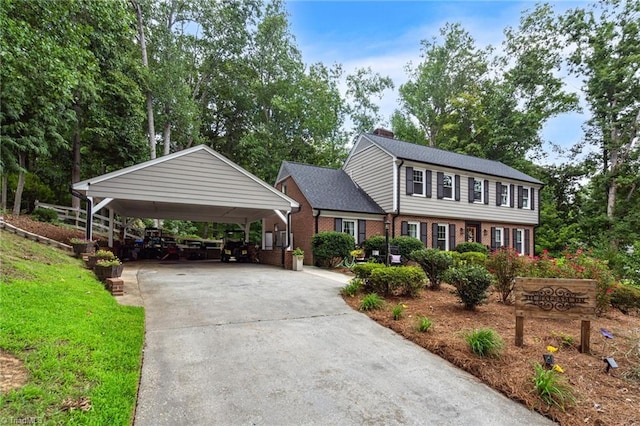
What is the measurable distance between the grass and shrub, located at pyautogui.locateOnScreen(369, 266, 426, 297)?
4.69m

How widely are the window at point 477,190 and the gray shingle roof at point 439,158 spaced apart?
658 millimetres

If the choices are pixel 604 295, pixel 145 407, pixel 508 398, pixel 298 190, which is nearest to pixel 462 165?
pixel 298 190

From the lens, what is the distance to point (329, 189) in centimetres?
1725

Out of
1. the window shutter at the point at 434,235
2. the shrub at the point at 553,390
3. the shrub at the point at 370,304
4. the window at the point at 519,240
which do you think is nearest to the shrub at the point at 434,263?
the shrub at the point at 370,304

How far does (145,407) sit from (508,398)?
347cm

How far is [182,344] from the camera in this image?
13.9ft

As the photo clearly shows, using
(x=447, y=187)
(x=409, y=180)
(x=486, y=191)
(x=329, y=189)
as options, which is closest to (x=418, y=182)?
(x=409, y=180)

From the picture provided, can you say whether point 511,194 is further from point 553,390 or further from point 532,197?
point 553,390

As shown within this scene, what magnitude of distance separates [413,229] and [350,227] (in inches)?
144

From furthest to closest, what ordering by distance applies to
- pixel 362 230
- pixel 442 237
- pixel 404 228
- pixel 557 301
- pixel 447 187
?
pixel 442 237
pixel 447 187
pixel 404 228
pixel 362 230
pixel 557 301

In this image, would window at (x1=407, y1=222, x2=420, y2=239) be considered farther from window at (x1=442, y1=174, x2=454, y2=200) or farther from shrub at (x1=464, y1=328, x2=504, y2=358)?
shrub at (x1=464, y1=328, x2=504, y2=358)

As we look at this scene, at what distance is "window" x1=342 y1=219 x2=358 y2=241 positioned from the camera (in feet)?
51.6

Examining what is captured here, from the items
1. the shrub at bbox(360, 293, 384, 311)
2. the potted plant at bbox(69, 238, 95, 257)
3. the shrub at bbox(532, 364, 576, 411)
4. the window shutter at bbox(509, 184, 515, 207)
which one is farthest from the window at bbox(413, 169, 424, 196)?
the potted plant at bbox(69, 238, 95, 257)

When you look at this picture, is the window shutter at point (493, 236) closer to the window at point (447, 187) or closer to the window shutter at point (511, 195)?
the window shutter at point (511, 195)
